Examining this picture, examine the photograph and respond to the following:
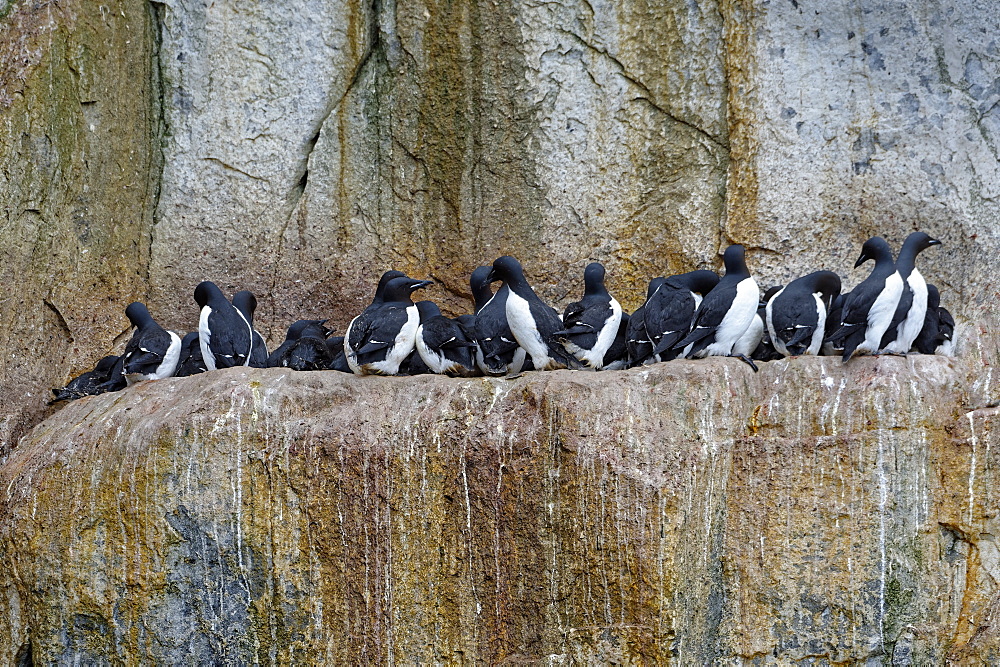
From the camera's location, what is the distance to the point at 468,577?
253 inches

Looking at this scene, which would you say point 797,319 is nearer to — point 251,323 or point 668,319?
point 668,319

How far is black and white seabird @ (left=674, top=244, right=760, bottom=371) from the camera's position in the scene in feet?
23.2

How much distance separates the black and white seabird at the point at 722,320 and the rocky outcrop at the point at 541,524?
463mm

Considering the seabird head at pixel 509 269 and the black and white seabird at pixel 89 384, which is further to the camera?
the black and white seabird at pixel 89 384

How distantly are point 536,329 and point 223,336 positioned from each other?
2.01 metres

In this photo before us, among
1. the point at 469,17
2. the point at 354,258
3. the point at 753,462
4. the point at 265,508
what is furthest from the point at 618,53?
the point at 265,508

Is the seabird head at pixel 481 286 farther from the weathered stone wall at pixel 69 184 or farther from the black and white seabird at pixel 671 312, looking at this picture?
the weathered stone wall at pixel 69 184

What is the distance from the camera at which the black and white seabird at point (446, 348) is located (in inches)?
292

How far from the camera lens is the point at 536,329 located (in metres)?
7.36

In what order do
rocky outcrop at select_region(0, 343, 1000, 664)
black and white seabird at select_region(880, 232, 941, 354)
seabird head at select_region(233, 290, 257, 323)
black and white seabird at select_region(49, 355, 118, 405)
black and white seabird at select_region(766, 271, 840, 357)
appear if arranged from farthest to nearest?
seabird head at select_region(233, 290, 257, 323) < black and white seabird at select_region(49, 355, 118, 405) < black and white seabird at select_region(766, 271, 840, 357) < black and white seabird at select_region(880, 232, 941, 354) < rocky outcrop at select_region(0, 343, 1000, 664)

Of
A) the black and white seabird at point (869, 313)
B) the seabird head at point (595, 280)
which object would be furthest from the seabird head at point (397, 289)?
the black and white seabird at point (869, 313)

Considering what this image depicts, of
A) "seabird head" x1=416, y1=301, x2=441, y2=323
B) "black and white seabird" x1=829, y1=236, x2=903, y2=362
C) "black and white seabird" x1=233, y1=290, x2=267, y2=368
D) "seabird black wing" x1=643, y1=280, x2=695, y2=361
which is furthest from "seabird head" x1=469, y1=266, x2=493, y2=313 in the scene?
"black and white seabird" x1=829, y1=236, x2=903, y2=362

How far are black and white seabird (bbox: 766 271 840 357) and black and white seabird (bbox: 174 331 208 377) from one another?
3601 millimetres

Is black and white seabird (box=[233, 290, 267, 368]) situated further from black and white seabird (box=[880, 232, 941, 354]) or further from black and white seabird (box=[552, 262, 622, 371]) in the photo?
black and white seabird (box=[880, 232, 941, 354])
